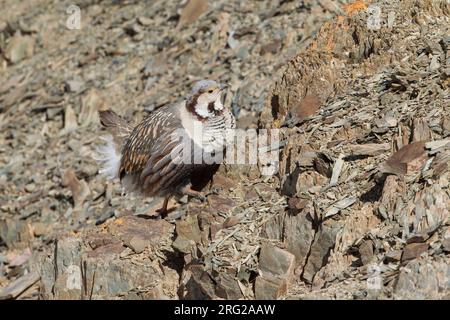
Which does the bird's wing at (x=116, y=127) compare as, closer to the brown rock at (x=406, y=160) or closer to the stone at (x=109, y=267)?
the stone at (x=109, y=267)

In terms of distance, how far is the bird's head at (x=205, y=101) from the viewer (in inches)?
372

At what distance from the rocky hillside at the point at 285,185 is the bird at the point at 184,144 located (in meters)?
0.30

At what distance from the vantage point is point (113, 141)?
1130 centimetres

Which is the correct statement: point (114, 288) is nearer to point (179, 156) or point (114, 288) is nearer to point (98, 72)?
point (179, 156)

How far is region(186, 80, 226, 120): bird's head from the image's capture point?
31.0 ft

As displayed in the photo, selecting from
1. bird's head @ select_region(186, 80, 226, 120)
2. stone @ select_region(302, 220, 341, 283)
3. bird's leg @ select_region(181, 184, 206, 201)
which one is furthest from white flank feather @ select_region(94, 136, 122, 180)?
stone @ select_region(302, 220, 341, 283)

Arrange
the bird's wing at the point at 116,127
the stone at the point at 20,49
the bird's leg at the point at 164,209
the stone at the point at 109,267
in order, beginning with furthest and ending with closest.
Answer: the stone at the point at 20,49
the bird's wing at the point at 116,127
the bird's leg at the point at 164,209
the stone at the point at 109,267

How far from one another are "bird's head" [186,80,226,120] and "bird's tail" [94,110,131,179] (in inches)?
72.7

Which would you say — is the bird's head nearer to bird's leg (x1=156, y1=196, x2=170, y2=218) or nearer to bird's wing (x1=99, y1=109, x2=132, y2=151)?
bird's leg (x1=156, y1=196, x2=170, y2=218)

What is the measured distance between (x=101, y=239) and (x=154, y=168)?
3.63 feet

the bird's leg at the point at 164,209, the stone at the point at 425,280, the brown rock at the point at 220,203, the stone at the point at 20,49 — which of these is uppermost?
the stone at the point at 20,49

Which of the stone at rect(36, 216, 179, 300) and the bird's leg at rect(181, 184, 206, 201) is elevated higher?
the bird's leg at rect(181, 184, 206, 201)

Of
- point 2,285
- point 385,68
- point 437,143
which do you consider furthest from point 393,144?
point 2,285

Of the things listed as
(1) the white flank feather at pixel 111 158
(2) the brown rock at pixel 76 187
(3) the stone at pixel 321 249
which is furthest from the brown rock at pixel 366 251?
(2) the brown rock at pixel 76 187
